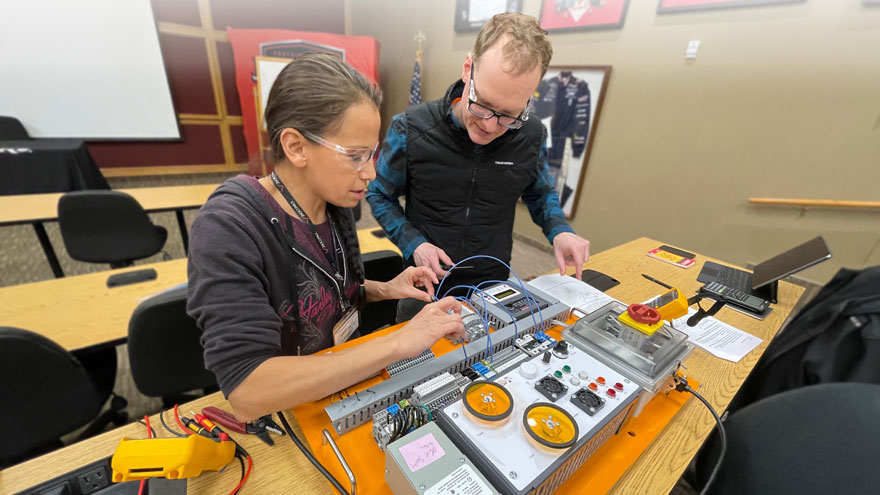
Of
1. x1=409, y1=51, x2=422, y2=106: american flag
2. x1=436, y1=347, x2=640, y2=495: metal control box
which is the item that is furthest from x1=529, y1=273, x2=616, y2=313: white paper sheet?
x1=409, y1=51, x2=422, y2=106: american flag

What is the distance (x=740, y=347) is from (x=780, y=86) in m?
2.10

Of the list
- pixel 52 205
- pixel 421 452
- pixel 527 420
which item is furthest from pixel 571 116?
pixel 52 205

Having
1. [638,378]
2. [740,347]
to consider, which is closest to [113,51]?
[638,378]

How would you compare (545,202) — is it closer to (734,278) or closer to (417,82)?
(734,278)

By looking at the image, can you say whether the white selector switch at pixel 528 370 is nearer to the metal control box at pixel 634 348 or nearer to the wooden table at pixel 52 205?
the metal control box at pixel 634 348

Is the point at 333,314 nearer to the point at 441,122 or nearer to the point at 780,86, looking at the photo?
the point at 441,122

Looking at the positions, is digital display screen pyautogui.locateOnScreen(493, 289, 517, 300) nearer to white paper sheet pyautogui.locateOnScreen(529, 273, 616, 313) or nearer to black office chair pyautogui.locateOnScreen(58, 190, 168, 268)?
white paper sheet pyautogui.locateOnScreen(529, 273, 616, 313)

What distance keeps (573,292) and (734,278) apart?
892mm

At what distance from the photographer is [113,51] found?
3988mm

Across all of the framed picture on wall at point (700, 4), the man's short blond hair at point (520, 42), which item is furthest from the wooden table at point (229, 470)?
the framed picture on wall at point (700, 4)

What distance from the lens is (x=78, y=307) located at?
1.36 meters

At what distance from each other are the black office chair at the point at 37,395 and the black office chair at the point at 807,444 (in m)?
1.91

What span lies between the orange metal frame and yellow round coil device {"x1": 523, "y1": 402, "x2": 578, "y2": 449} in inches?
5.9

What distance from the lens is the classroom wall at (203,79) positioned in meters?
4.41
